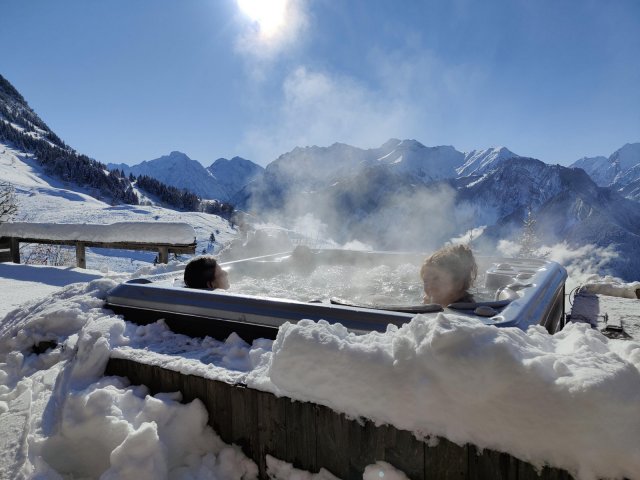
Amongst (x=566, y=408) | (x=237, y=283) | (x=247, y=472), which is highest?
(x=566, y=408)

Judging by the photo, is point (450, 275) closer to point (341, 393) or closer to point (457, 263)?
point (457, 263)

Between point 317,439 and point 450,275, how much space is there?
4.66 feet

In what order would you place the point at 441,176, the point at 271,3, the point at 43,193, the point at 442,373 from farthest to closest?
the point at 441,176 → the point at 43,193 → the point at 271,3 → the point at 442,373

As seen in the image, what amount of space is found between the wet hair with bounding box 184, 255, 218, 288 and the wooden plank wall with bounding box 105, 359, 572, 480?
750 mm

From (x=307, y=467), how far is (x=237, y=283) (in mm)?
2113

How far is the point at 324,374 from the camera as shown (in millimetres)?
946

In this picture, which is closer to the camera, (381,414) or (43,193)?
(381,414)

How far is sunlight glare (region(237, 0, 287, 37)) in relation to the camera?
3914 mm

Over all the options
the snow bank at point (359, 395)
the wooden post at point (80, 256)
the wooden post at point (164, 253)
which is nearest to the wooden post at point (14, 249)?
the wooden post at point (80, 256)

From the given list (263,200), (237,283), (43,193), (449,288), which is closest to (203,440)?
(449,288)

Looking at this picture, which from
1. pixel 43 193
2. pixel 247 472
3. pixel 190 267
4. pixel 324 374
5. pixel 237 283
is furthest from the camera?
pixel 43 193

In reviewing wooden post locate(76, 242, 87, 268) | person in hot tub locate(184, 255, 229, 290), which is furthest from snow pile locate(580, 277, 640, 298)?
wooden post locate(76, 242, 87, 268)

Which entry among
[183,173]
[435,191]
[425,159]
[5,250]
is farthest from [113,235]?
[183,173]

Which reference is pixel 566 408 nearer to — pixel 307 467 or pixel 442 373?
pixel 442 373
